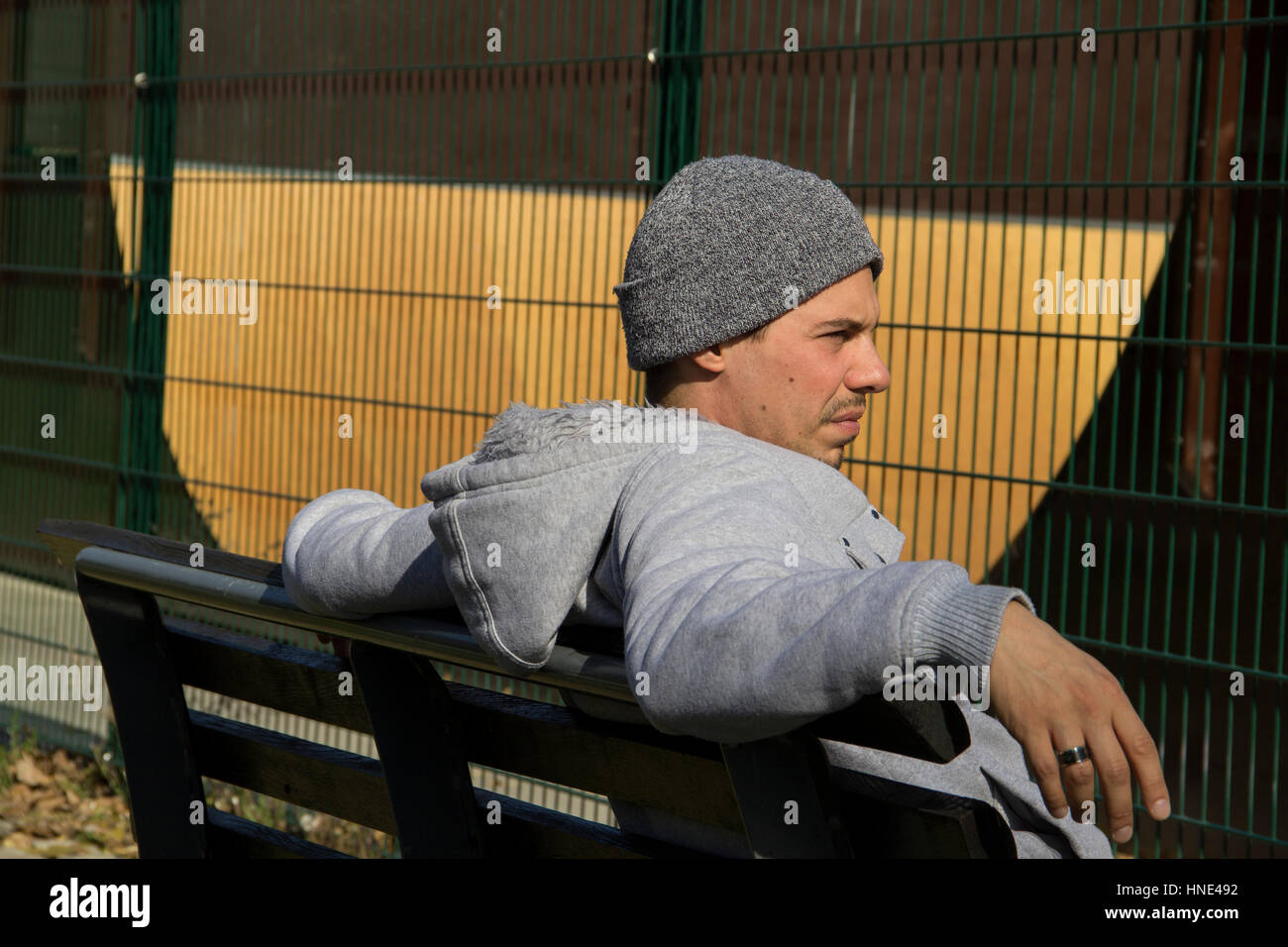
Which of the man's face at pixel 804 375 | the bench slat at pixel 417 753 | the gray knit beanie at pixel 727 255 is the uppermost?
the gray knit beanie at pixel 727 255

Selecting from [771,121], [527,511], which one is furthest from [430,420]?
[527,511]

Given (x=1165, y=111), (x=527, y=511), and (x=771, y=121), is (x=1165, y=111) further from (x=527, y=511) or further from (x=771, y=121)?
(x=527, y=511)

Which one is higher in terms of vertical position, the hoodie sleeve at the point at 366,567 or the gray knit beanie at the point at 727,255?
the gray knit beanie at the point at 727,255

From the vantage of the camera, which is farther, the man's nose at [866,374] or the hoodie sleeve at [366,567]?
the man's nose at [866,374]

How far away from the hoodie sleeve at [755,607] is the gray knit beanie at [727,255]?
19.8 inches

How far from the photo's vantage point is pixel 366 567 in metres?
1.80

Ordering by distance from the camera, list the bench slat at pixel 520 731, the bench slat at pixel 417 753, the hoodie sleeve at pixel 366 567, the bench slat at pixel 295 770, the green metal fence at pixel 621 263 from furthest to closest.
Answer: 1. the green metal fence at pixel 621 263
2. the bench slat at pixel 295 770
3. the bench slat at pixel 417 753
4. the hoodie sleeve at pixel 366 567
5. the bench slat at pixel 520 731

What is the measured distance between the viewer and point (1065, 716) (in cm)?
118

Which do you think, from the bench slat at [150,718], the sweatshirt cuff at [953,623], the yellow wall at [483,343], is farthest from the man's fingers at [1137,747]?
the yellow wall at [483,343]

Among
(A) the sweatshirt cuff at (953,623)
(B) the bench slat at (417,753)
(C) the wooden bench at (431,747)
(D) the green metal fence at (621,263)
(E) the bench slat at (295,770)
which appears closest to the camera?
(A) the sweatshirt cuff at (953,623)

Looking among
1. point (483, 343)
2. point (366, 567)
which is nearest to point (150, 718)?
point (366, 567)

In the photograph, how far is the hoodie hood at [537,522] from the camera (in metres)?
1.52

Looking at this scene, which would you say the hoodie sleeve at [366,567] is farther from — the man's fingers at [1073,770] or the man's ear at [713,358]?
the man's fingers at [1073,770]
